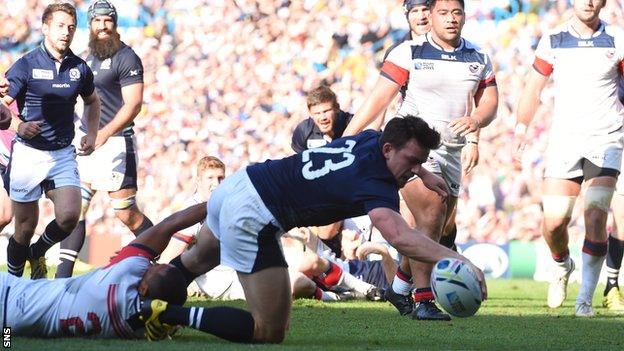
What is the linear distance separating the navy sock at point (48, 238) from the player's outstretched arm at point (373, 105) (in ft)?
9.51

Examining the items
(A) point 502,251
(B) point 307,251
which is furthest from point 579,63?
(A) point 502,251

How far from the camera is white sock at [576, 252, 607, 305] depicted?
1052 centimetres

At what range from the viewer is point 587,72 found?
10.9 m

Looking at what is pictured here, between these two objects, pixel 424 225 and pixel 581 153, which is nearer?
pixel 424 225

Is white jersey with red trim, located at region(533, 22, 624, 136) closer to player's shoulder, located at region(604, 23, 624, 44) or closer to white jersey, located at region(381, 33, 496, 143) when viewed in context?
player's shoulder, located at region(604, 23, 624, 44)

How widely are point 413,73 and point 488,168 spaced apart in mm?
9583

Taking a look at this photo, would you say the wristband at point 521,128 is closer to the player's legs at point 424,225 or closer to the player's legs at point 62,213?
the player's legs at point 424,225

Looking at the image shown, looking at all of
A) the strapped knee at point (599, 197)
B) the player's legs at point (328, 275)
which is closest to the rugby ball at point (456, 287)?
the strapped knee at point (599, 197)

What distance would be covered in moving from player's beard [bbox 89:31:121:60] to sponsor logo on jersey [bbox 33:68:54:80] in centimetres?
177

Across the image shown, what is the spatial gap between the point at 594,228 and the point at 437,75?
6.61 feet

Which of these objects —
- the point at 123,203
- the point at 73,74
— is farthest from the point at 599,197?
the point at 123,203

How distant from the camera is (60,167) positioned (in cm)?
1112

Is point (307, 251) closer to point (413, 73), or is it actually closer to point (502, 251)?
point (413, 73)

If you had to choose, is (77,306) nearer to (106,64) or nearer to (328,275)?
(328,275)
